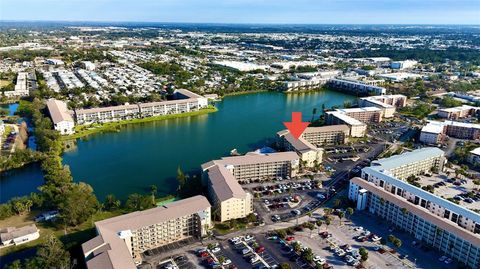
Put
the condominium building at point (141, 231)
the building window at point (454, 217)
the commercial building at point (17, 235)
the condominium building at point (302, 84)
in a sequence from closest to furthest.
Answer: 1. the condominium building at point (141, 231)
2. the commercial building at point (17, 235)
3. the building window at point (454, 217)
4. the condominium building at point (302, 84)

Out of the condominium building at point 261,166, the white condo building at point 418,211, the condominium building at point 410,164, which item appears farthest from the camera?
the condominium building at point 261,166

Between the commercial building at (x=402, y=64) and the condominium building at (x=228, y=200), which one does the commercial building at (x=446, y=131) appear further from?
the commercial building at (x=402, y=64)

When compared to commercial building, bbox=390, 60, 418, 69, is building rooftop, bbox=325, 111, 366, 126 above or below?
below

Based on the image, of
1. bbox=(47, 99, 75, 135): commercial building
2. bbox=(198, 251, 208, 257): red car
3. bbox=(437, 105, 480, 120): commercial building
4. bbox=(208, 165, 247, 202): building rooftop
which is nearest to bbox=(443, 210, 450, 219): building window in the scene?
bbox=(208, 165, 247, 202): building rooftop

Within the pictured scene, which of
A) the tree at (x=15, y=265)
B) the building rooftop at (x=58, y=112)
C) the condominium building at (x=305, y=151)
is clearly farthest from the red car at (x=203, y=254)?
the building rooftop at (x=58, y=112)

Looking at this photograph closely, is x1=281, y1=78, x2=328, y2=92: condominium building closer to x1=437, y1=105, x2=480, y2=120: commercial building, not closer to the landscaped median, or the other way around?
the landscaped median

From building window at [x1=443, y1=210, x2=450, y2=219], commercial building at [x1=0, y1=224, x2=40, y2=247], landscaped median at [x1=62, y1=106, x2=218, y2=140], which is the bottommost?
commercial building at [x1=0, y1=224, x2=40, y2=247]

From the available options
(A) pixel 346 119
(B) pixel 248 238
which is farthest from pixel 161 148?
(A) pixel 346 119
